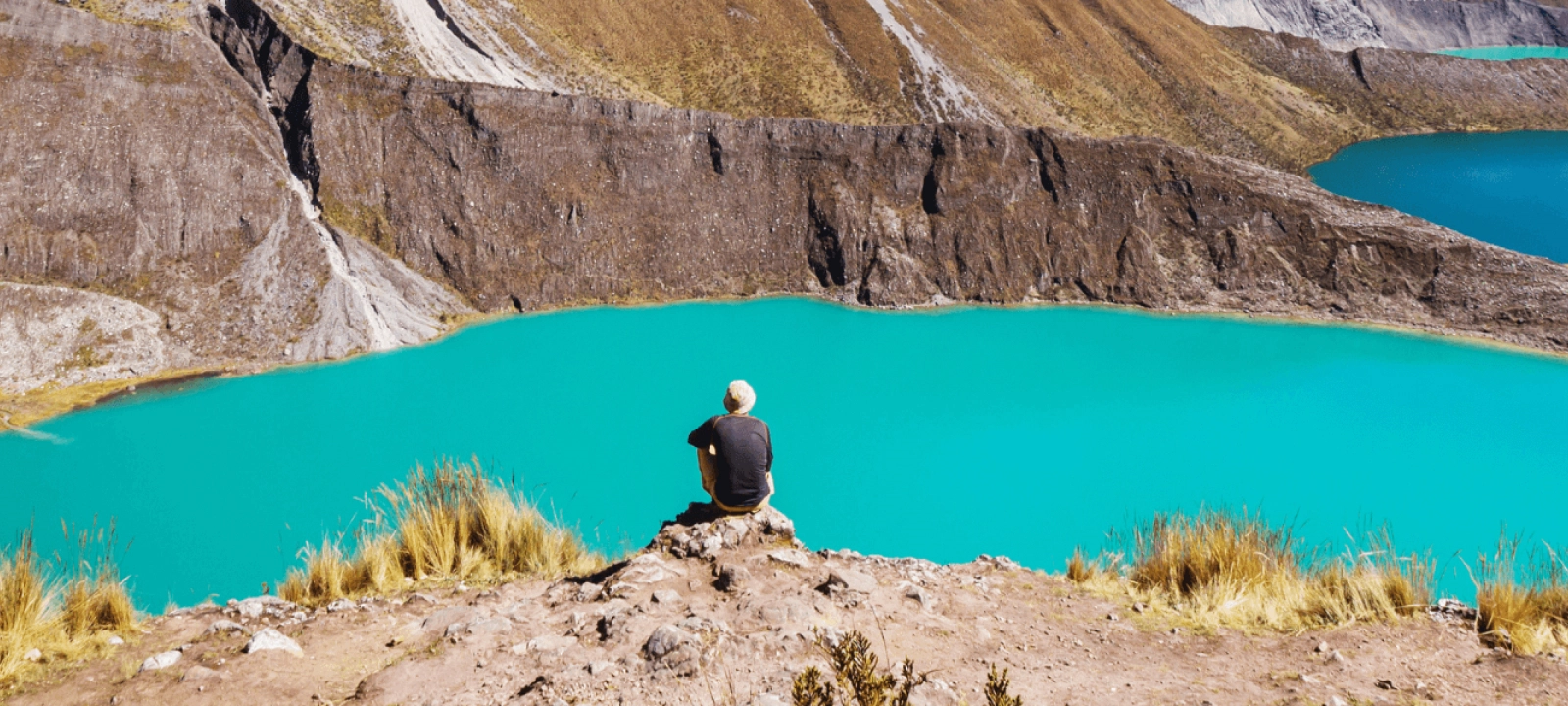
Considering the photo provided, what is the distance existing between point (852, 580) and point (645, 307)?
77.7 feet

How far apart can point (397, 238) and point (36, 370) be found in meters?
9.63

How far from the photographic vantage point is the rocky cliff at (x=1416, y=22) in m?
99.1

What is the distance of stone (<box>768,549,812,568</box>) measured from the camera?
279 inches

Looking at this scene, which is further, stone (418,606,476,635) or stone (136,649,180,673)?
stone (418,606,476,635)

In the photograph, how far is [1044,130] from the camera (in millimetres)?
33875

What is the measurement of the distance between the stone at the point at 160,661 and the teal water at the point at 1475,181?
3975 centimetres

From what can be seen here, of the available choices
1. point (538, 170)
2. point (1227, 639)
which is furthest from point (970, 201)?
point (1227, 639)

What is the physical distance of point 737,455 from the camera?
291 inches

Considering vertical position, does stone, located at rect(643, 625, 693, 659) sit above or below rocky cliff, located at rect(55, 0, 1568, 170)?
below

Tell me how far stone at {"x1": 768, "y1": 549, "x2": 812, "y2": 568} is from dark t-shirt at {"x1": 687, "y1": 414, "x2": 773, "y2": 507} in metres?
0.57

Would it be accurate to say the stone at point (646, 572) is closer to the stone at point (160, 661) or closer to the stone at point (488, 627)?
the stone at point (488, 627)

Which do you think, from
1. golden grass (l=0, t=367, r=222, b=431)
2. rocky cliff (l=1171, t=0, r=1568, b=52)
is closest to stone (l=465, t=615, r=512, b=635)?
golden grass (l=0, t=367, r=222, b=431)

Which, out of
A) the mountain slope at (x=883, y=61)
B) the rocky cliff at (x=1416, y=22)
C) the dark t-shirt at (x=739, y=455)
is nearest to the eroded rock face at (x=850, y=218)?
the mountain slope at (x=883, y=61)

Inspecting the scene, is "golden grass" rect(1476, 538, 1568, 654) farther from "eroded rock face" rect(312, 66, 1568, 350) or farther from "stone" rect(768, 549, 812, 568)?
"eroded rock face" rect(312, 66, 1568, 350)
